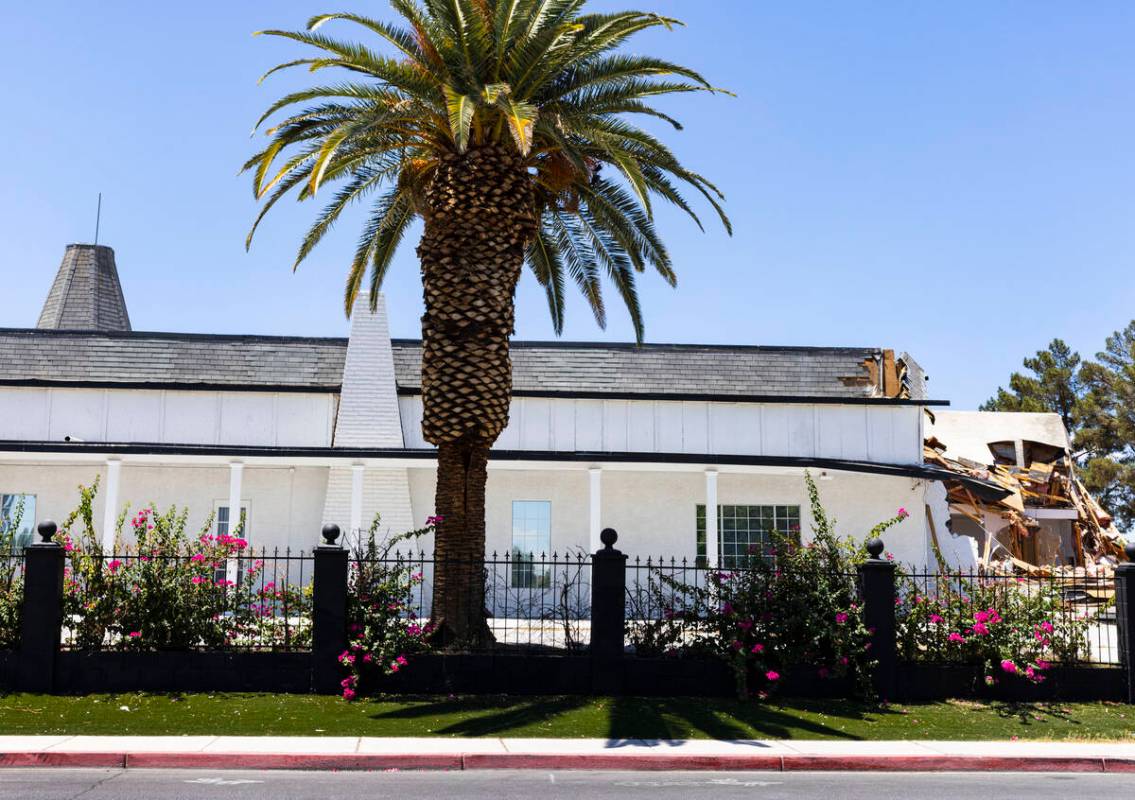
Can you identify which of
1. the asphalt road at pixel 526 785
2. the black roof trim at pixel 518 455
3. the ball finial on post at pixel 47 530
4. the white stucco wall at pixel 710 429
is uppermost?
the white stucco wall at pixel 710 429

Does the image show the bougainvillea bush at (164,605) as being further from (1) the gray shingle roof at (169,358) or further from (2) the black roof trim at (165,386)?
(1) the gray shingle roof at (169,358)

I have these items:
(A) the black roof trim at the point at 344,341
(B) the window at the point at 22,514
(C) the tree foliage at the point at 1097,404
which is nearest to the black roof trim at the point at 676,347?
(A) the black roof trim at the point at 344,341

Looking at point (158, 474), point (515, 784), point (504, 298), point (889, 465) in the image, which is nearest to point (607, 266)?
point (504, 298)

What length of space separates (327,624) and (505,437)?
9430mm

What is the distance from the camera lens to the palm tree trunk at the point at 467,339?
13992mm

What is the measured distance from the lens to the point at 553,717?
1183 cm

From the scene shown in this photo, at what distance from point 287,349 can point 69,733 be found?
46.5ft

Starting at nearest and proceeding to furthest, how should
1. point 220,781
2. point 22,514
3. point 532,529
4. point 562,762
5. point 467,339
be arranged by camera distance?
point 220,781
point 562,762
point 467,339
point 22,514
point 532,529

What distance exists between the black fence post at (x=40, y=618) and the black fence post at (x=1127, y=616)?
13341 mm

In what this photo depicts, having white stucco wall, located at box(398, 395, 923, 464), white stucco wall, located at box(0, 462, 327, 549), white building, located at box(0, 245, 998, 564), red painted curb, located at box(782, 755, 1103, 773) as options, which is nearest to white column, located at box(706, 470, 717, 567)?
white building, located at box(0, 245, 998, 564)

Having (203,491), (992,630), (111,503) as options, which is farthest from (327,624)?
(203,491)

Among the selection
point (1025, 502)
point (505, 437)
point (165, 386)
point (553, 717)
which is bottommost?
point (553, 717)

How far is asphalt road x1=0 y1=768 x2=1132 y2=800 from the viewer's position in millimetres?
8594

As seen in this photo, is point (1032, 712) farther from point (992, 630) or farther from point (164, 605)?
point (164, 605)
